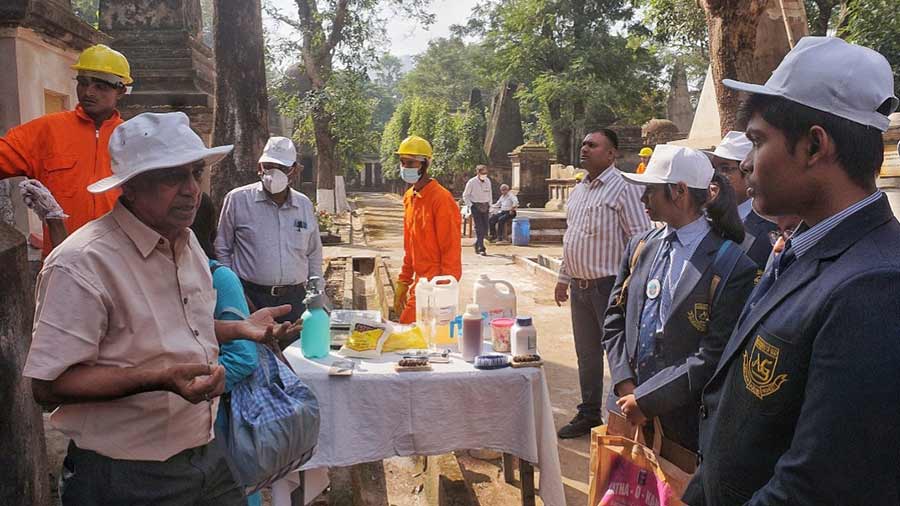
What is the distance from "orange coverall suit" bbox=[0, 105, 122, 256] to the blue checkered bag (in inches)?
58.2

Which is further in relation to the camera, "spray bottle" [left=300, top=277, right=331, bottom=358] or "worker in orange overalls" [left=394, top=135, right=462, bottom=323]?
"worker in orange overalls" [left=394, top=135, right=462, bottom=323]

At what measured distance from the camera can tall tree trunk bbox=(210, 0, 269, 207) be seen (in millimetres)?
Result: 6832

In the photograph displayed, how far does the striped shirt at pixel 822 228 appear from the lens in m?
1.43

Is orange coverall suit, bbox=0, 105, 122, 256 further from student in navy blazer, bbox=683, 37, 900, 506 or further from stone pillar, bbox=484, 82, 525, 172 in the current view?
stone pillar, bbox=484, 82, 525, 172

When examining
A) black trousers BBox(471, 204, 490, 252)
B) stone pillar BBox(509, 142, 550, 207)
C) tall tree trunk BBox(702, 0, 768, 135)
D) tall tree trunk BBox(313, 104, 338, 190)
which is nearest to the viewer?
tall tree trunk BBox(702, 0, 768, 135)

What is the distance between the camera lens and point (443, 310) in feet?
12.8

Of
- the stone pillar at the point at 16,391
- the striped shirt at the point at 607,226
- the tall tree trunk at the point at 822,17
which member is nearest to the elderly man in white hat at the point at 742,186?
the striped shirt at the point at 607,226

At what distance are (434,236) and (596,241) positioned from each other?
3.69 ft

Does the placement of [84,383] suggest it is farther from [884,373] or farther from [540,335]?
[540,335]

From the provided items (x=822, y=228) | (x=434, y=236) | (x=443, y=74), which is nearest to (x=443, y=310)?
(x=434, y=236)

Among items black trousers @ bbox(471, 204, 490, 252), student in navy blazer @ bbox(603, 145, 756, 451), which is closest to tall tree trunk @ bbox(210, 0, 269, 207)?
student in navy blazer @ bbox(603, 145, 756, 451)

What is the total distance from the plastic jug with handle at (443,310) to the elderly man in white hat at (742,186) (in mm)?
1676

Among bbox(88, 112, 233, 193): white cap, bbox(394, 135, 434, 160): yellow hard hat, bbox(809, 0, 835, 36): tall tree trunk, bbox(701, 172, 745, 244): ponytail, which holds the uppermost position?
bbox(809, 0, 835, 36): tall tree trunk

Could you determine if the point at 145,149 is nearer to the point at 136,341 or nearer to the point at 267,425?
the point at 136,341
